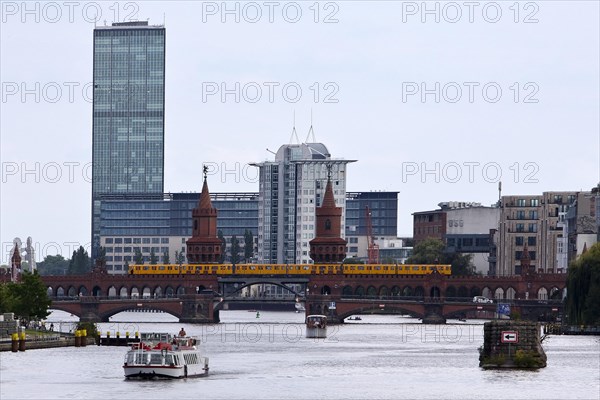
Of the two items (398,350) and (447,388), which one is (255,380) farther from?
(398,350)

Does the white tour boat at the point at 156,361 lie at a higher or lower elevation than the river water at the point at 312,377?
higher

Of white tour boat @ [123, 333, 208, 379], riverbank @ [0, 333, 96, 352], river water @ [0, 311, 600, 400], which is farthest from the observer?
riverbank @ [0, 333, 96, 352]

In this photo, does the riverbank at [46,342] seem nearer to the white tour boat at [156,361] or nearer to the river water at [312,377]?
the river water at [312,377]

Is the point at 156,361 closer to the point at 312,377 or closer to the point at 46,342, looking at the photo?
the point at 312,377

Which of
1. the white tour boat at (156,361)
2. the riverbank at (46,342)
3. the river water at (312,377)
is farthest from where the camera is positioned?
the riverbank at (46,342)

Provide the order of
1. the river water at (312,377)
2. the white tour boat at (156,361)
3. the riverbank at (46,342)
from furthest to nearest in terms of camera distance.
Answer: the riverbank at (46,342), the white tour boat at (156,361), the river water at (312,377)

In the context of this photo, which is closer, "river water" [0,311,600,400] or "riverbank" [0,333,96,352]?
"river water" [0,311,600,400]

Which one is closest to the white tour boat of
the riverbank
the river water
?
the river water

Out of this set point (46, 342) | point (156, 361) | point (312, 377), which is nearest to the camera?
point (156, 361)

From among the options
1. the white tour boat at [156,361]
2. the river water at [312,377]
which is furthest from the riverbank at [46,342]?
the white tour boat at [156,361]

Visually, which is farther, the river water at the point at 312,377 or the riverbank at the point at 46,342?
the riverbank at the point at 46,342

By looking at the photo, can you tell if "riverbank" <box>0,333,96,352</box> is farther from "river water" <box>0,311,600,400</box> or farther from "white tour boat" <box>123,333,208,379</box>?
"white tour boat" <box>123,333,208,379</box>

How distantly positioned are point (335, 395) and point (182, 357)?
1651 cm

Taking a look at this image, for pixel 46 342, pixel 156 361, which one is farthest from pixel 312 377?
pixel 46 342
